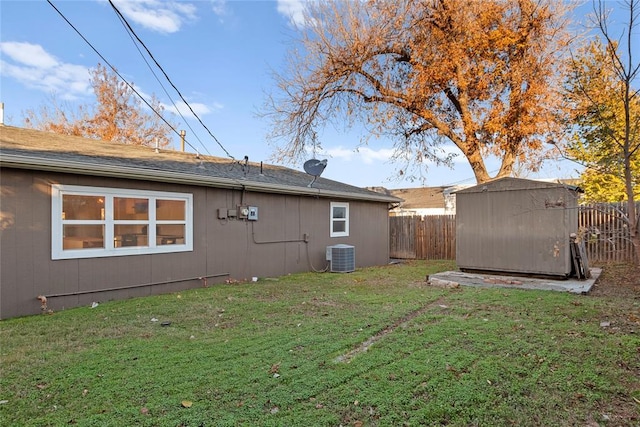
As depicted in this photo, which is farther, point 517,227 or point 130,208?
point 517,227

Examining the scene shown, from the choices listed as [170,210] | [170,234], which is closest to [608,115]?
[170,210]

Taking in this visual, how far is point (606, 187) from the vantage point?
14.8 meters

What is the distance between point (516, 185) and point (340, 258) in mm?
4645

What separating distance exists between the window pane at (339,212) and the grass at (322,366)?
5644 mm

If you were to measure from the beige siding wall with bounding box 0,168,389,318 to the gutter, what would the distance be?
16cm

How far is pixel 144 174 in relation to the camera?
666cm

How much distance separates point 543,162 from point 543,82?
2.78m

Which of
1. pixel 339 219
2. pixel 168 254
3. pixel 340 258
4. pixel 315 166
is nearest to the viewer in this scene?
pixel 168 254

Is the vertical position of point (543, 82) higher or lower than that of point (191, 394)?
higher

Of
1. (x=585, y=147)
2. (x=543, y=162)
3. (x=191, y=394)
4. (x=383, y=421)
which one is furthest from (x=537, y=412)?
(x=585, y=147)

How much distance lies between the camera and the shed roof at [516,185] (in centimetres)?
795

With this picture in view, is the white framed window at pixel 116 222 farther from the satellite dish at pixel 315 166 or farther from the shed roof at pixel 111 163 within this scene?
the satellite dish at pixel 315 166

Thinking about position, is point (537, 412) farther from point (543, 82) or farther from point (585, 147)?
point (585, 147)

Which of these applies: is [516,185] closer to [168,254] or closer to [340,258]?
[340,258]
